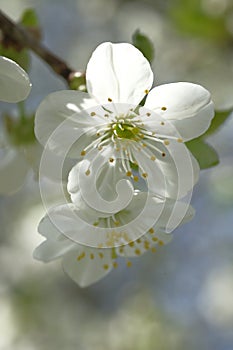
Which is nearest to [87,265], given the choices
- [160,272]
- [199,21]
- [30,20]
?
[30,20]

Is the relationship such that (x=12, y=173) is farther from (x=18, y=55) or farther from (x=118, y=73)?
(x=118, y=73)

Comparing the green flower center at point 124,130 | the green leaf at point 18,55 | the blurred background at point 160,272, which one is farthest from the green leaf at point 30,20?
→ the blurred background at point 160,272

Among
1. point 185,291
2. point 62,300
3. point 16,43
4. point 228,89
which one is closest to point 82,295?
point 62,300

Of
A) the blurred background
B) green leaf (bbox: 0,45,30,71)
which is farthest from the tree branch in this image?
the blurred background

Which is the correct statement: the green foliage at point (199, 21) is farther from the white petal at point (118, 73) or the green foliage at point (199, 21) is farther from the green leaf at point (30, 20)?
the white petal at point (118, 73)

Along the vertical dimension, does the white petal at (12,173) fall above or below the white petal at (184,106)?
below

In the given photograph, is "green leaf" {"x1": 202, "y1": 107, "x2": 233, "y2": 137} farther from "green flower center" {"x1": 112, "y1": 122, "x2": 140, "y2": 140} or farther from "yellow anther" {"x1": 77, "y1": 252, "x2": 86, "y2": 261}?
"yellow anther" {"x1": 77, "y1": 252, "x2": 86, "y2": 261}
